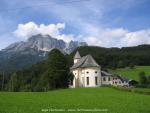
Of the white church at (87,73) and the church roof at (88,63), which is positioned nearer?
the white church at (87,73)

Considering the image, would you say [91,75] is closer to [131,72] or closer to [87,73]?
[87,73]

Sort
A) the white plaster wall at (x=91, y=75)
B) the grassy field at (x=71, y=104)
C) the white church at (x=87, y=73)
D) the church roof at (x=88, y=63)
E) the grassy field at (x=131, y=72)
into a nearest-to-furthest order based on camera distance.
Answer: the grassy field at (x=71, y=104) → the white plaster wall at (x=91, y=75) → the white church at (x=87, y=73) → the church roof at (x=88, y=63) → the grassy field at (x=131, y=72)

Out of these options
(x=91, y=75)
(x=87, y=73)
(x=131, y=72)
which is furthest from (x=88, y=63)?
(x=131, y=72)

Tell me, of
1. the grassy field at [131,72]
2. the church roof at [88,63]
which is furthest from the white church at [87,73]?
the grassy field at [131,72]

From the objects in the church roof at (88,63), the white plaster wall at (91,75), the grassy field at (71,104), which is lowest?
the grassy field at (71,104)

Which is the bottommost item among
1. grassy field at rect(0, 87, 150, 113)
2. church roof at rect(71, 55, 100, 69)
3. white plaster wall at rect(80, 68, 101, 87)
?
grassy field at rect(0, 87, 150, 113)

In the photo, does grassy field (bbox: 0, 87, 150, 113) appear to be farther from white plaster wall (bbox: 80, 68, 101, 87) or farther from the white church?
the white church

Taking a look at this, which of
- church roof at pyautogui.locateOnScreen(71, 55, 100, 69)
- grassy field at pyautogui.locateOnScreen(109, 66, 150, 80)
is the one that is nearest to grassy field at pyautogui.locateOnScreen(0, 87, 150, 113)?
church roof at pyautogui.locateOnScreen(71, 55, 100, 69)

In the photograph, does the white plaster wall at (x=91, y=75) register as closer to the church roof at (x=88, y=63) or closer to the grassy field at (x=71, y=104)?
the church roof at (x=88, y=63)

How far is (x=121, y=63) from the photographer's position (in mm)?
149875

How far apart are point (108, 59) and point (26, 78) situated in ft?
183

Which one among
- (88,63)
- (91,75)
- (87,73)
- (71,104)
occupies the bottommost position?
(71,104)

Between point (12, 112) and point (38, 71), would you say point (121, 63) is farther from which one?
point (12, 112)

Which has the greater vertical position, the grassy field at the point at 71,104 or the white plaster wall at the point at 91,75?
the white plaster wall at the point at 91,75
